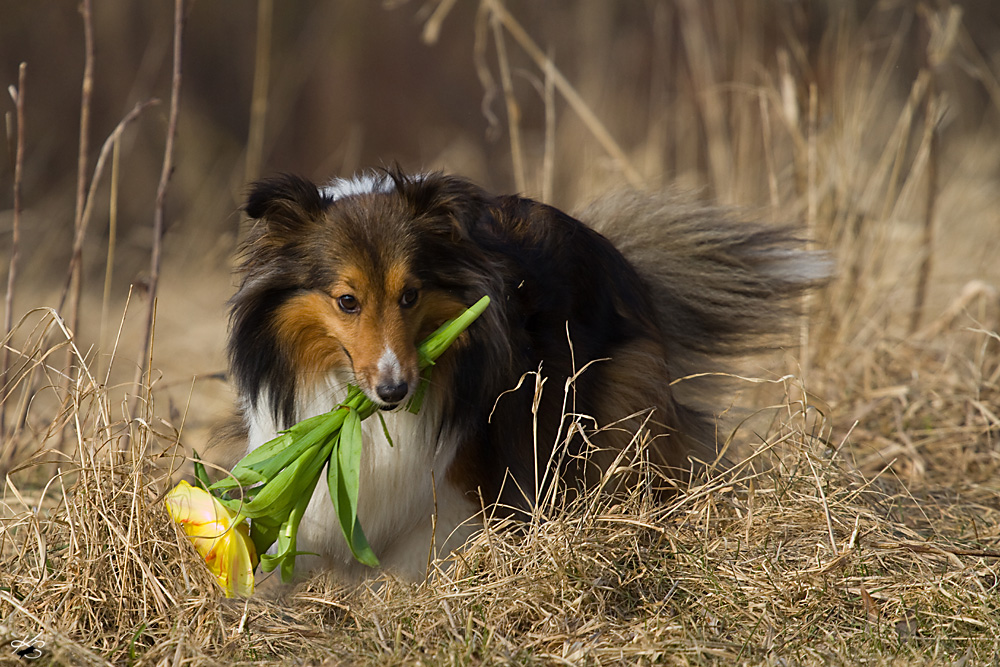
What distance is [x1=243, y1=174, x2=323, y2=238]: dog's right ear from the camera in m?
3.07

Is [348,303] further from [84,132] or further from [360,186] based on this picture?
[84,132]

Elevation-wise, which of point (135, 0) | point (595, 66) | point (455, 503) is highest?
point (135, 0)

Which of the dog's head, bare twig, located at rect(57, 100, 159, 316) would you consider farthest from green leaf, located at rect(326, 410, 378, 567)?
bare twig, located at rect(57, 100, 159, 316)

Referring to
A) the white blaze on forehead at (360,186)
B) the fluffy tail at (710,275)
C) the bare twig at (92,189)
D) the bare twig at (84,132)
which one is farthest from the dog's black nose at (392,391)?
the bare twig at (92,189)

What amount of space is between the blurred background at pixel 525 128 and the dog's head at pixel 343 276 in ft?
1.36

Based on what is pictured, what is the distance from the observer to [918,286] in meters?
5.48

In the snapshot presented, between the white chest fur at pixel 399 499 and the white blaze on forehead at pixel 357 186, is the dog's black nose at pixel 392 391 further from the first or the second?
the white blaze on forehead at pixel 357 186

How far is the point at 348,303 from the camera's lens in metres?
2.98

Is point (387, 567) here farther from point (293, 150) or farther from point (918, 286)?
point (293, 150)

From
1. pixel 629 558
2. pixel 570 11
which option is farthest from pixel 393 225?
pixel 570 11

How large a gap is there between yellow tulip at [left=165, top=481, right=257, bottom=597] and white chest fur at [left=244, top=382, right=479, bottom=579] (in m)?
0.34

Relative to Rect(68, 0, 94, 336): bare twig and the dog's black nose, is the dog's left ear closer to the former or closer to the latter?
the dog's black nose

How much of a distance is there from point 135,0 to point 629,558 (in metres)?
9.58

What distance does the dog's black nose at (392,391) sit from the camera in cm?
283
